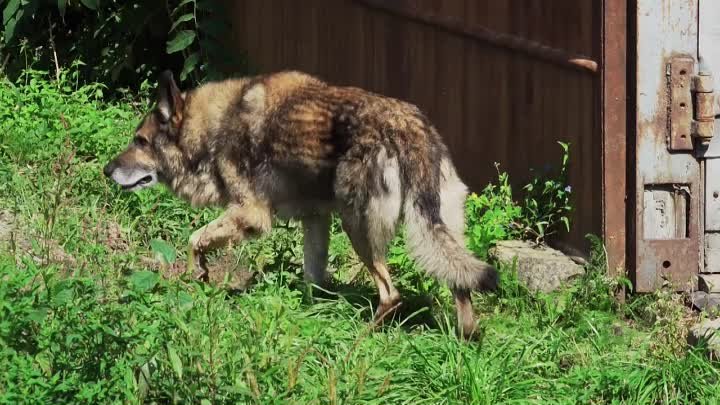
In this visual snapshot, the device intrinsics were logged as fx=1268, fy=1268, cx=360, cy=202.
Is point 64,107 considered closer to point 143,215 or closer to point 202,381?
point 143,215

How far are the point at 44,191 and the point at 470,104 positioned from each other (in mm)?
2939

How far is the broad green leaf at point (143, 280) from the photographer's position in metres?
5.24

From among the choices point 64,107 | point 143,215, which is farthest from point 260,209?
point 64,107

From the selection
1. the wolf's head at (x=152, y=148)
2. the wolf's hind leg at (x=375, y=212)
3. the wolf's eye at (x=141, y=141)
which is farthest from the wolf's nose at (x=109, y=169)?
the wolf's hind leg at (x=375, y=212)

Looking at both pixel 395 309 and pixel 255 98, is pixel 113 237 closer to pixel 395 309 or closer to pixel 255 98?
pixel 255 98

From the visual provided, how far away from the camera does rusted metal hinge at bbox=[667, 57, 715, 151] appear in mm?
7109

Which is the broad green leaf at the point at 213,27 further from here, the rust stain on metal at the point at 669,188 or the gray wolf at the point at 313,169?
the rust stain on metal at the point at 669,188

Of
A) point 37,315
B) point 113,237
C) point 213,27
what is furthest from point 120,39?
point 37,315

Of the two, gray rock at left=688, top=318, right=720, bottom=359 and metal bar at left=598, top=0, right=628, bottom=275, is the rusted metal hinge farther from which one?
gray rock at left=688, top=318, right=720, bottom=359

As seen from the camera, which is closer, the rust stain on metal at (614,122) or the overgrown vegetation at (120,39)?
the rust stain on metal at (614,122)

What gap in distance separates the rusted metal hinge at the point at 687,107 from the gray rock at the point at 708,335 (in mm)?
1194

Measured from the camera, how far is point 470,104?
8586 mm

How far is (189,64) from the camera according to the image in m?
10.7

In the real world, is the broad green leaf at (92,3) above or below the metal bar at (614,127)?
above
